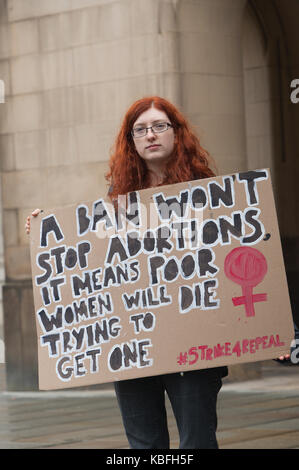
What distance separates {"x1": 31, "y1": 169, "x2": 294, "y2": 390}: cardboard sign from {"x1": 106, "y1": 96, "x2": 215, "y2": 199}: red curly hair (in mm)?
72

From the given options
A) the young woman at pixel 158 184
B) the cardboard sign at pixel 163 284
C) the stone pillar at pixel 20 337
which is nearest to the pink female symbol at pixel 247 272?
the cardboard sign at pixel 163 284

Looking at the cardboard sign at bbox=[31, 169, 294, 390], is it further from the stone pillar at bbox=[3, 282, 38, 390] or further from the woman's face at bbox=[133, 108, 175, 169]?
the stone pillar at bbox=[3, 282, 38, 390]

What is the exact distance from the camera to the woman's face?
185 inches

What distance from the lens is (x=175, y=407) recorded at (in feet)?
14.9

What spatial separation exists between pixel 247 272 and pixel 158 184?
0.54 m

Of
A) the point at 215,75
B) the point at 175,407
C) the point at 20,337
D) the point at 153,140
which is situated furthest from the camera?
the point at 20,337

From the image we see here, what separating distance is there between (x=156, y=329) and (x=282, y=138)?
8.98 m

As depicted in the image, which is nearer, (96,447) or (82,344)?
(82,344)

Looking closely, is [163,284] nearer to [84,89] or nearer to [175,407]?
[175,407]

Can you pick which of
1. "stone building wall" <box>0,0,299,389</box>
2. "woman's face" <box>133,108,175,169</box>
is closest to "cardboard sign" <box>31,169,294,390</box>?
"woman's face" <box>133,108,175,169</box>

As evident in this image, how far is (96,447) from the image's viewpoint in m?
7.83

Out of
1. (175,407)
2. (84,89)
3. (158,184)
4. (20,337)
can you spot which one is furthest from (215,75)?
(175,407)
